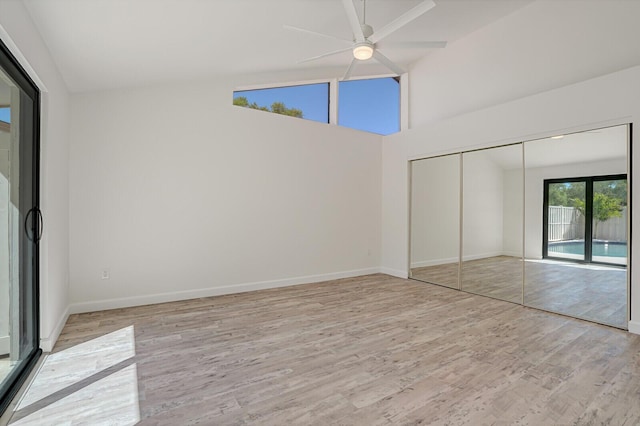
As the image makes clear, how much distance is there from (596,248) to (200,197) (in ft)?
16.1

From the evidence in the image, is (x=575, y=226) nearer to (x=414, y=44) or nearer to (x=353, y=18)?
(x=414, y=44)

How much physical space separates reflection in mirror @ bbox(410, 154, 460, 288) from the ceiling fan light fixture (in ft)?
8.44

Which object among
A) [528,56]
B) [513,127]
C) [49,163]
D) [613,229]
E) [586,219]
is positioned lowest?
[613,229]

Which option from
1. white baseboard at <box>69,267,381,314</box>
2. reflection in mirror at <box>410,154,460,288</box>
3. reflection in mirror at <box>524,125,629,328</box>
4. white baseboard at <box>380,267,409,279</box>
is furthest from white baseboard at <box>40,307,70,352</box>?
reflection in mirror at <box>524,125,629,328</box>

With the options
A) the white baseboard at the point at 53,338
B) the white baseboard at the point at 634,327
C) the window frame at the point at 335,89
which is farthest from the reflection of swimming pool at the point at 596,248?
the white baseboard at the point at 53,338

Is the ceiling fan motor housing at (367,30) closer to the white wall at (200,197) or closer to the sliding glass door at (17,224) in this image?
the white wall at (200,197)

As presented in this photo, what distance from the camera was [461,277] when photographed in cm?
482

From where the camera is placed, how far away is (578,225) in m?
3.71

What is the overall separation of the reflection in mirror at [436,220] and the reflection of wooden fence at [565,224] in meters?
1.24

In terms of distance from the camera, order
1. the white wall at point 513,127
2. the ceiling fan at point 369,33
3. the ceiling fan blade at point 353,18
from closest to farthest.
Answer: the ceiling fan blade at point 353,18, the ceiling fan at point 369,33, the white wall at point 513,127

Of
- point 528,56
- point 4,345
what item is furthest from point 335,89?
point 4,345

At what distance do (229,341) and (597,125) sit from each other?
4447mm

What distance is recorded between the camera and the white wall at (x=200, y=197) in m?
3.71

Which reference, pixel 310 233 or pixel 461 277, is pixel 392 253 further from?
pixel 310 233
